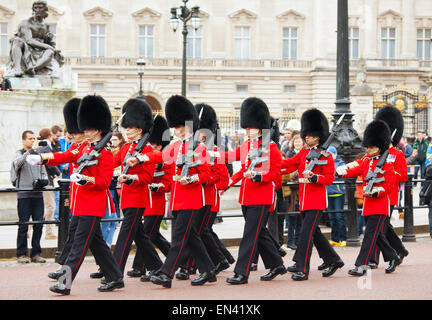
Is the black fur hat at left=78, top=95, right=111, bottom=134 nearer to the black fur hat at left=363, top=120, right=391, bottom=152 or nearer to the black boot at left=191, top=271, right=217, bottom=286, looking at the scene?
the black boot at left=191, top=271, right=217, bottom=286

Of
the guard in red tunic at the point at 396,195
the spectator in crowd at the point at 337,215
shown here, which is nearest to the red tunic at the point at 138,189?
the guard in red tunic at the point at 396,195

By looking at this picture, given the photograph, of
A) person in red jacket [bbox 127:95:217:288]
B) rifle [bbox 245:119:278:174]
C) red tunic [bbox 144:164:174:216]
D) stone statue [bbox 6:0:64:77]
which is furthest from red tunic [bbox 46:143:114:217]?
stone statue [bbox 6:0:64:77]

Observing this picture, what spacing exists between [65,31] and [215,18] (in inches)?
314

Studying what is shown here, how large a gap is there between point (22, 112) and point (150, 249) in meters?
7.07

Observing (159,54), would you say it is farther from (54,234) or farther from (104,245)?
(104,245)

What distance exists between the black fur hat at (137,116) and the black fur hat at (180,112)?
0.71 ft

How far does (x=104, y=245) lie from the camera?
771cm

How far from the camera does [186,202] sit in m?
8.13

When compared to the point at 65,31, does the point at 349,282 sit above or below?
below

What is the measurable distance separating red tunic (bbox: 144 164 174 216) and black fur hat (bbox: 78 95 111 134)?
3.00 ft

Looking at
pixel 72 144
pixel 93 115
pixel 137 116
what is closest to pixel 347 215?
pixel 137 116

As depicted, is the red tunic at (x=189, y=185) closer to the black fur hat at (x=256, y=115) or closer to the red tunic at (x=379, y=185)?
the black fur hat at (x=256, y=115)

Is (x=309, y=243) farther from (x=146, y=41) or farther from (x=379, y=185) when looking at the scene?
(x=146, y=41)
